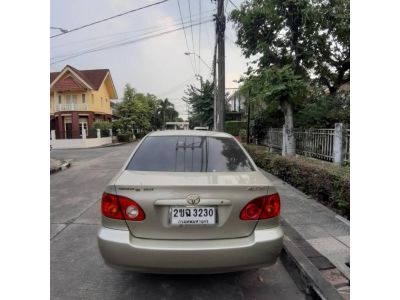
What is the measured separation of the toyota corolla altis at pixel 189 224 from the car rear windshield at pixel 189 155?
0.33 metres

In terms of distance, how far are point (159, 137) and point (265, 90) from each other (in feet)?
21.5

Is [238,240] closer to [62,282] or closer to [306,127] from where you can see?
[62,282]

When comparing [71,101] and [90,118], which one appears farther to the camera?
[90,118]

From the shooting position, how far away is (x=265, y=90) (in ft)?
31.1

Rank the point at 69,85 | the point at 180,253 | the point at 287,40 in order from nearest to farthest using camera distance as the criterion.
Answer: the point at 180,253 → the point at 287,40 → the point at 69,85

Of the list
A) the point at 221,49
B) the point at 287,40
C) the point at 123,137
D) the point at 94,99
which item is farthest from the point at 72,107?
the point at 287,40

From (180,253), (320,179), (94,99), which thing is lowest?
(180,253)

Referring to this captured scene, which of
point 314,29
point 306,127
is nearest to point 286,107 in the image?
point 306,127

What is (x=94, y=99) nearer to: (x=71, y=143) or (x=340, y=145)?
(x=71, y=143)

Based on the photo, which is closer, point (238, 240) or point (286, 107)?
point (238, 240)

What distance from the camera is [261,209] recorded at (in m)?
2.69

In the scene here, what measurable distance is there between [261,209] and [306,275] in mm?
984

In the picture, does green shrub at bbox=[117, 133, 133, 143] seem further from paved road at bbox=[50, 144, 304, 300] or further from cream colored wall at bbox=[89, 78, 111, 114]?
paved road at bbox=[50, 144, 304, 300]

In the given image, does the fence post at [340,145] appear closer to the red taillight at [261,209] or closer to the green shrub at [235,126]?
the red taillight at [261,209]
